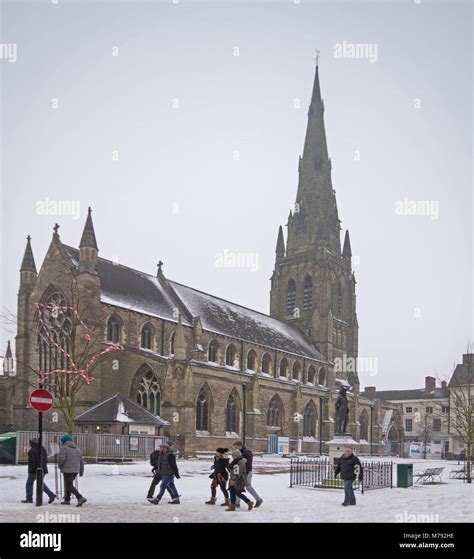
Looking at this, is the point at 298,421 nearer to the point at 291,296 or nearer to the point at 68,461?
the point at 291,296

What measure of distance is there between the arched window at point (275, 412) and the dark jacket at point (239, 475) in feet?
139

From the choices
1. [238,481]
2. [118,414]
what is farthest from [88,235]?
[238,481]

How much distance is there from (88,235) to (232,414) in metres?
18.1

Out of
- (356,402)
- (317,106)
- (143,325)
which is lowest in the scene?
(356,402)

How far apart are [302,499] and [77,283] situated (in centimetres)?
2842

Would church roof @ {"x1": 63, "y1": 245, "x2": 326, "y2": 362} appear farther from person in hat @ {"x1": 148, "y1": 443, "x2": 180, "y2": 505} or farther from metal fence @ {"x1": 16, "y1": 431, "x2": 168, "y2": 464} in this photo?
person in hat @ {"x1": 148, "y1": 443, "x2": 180, "y2": 505}

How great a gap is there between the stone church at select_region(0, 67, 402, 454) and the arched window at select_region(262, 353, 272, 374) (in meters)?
0.11

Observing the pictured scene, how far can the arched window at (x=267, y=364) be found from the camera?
63156mm

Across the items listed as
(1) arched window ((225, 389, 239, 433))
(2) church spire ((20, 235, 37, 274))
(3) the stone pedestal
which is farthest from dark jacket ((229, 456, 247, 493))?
(2) church spire ((20, 235, 37, 274))

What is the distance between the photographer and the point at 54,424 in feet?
146
